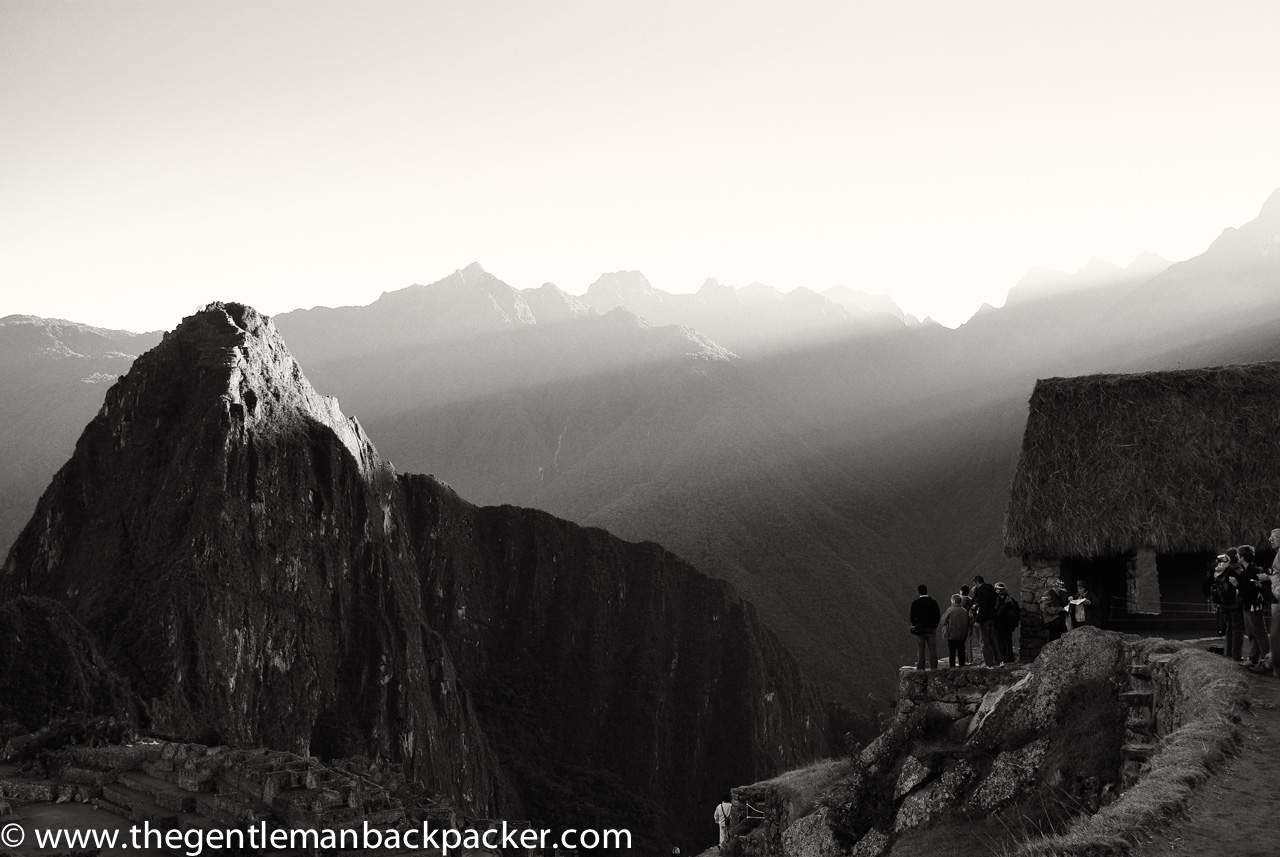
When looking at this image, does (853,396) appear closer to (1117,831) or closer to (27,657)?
(27,657)

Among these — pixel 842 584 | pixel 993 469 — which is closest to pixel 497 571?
pixel 842 584

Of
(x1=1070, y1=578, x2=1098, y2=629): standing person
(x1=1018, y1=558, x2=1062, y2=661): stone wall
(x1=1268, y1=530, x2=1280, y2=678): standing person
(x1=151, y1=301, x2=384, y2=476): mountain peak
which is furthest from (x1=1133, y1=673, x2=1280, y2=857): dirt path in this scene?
(x1=151, y1=301, x2=384, y2=476): mountain peak

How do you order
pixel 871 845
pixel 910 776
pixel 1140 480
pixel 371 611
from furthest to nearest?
pixel 371 611 < pixel 1140 480 < pixel 910 776 < pixel 871 845

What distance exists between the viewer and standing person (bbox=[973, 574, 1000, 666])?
1733cm

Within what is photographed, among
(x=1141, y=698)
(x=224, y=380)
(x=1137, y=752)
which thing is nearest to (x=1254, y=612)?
(x=1141, y=698)

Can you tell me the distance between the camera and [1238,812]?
26.4 ft

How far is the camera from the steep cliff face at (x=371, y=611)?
6712 cm

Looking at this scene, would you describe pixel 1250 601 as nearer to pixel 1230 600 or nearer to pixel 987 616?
pixel 1230 600

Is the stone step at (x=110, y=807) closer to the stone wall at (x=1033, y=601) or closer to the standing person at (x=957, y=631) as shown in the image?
the standing person at (x=957, y=631)

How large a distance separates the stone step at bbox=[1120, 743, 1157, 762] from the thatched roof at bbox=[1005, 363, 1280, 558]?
33.4 feet

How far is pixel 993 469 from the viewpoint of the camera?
12494cm

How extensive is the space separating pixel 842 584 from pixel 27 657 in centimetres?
8559

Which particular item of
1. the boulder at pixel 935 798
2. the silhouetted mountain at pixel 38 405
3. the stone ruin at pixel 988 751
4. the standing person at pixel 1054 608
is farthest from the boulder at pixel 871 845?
the silhouetted mountain at pixel 38 405

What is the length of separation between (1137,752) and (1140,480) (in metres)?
12.3
